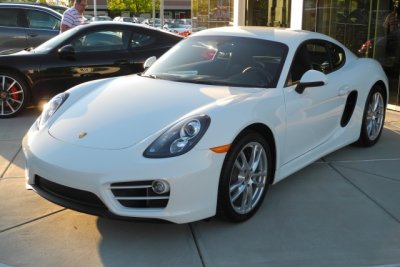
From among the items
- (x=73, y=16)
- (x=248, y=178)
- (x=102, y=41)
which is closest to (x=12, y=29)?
(x=73, y=16)

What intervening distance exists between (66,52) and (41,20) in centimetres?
451

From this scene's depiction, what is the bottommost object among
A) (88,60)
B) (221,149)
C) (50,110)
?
(221,149)

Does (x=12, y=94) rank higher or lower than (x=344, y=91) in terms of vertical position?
lower

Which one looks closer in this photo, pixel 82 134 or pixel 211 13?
pixel 82 134

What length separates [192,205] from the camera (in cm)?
333

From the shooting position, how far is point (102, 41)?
25.0 ft

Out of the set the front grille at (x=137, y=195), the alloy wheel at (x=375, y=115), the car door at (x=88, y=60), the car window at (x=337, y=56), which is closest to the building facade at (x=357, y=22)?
the alloy wheel at (x=375, y=115)

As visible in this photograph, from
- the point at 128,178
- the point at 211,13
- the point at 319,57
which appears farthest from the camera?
the point at 211,13

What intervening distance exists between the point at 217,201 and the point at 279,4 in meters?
10.8

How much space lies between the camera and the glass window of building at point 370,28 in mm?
8352

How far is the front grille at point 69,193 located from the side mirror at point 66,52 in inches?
153

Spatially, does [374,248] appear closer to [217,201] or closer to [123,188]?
[217,201]

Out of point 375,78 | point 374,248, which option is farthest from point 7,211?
point 375,78

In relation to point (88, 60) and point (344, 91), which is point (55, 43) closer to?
point (88, 60)
